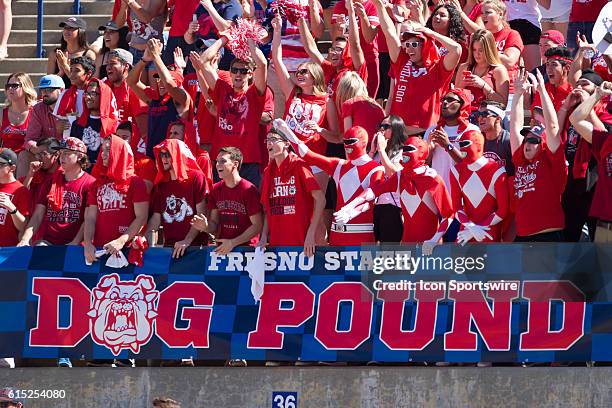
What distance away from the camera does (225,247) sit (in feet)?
39.3

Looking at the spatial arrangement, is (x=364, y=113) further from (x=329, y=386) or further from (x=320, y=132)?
(x=329, y=386)

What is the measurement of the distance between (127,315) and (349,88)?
295cm

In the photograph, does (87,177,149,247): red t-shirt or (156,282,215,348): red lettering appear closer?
(156,282,215,348): red lettering

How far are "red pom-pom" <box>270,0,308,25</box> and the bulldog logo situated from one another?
3.82 m

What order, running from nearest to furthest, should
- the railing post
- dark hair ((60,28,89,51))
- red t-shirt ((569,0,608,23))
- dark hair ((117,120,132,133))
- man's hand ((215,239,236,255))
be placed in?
1. man's hand ((215,239,236,255))
2. dark hair ((117,120,132,133))
3. red t-shirt ((569,0,608,23))
4. dark hair ((60,28,89,51))
5. the railing post

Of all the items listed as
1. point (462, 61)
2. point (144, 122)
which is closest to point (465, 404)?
point (462, 61)

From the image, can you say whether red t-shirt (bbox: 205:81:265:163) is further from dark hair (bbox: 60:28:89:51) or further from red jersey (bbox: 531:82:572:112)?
dark hair (bbox: 60:28:89:51)

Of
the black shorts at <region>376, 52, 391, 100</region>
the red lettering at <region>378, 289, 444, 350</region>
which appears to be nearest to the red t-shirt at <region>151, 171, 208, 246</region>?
the red lettering at <region>378, 289, 444, 350</region>

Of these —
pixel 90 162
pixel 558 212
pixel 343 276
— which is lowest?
pixel 90 162

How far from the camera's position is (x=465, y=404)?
11375 mm

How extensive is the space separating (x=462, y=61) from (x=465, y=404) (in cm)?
432

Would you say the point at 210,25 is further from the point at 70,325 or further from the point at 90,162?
the point at 70,325

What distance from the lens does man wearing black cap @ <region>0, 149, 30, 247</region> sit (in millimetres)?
13023

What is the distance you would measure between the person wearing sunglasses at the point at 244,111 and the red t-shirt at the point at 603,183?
3539mm
